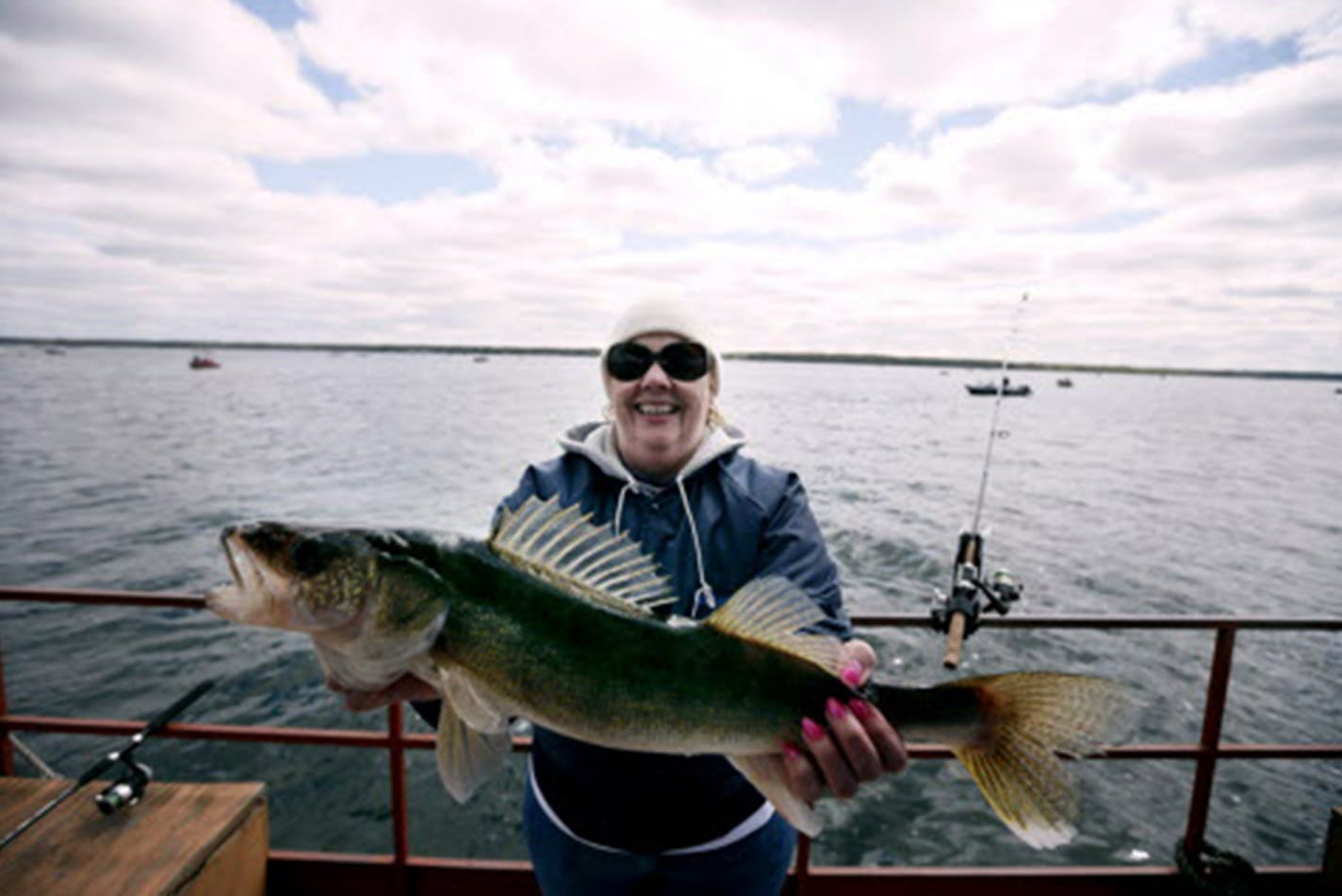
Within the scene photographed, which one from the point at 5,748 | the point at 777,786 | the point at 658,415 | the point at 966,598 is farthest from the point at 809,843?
the point at 5,748

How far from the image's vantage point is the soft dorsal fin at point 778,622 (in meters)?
2.30

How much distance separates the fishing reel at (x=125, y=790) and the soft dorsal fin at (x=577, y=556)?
7.92 feet

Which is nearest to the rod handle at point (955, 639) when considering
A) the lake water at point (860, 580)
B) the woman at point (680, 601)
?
the lake water at point (860, 580)

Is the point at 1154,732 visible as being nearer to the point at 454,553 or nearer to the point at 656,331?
the point at 656,331

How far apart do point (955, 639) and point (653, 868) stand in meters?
2.22

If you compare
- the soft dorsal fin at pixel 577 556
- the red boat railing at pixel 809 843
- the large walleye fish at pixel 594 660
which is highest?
the soft dorsal fin at pixel 577 556

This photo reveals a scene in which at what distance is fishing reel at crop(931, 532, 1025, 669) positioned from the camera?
4027mm

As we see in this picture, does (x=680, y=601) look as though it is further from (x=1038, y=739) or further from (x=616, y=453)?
(x=1038, y=739)

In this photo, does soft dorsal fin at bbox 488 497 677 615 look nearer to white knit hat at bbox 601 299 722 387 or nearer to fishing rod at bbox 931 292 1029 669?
white knit hat at bbox 601 299 722 387

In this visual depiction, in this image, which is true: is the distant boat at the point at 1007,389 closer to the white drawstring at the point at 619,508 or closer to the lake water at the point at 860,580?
the lake water at the point at 860,580

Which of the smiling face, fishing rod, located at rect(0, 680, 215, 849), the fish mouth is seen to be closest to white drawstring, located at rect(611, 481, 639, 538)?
the smiling face

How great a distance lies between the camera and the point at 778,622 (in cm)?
232

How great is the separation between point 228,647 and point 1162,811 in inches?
532

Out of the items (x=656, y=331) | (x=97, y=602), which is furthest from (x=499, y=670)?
(x=97, y=602)
